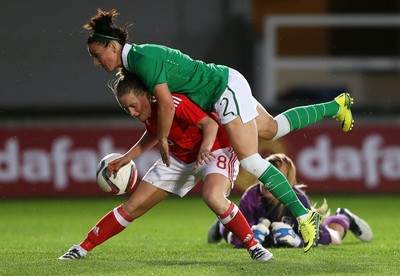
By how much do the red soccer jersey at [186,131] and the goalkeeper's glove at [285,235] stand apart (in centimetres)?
106

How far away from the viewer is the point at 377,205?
13.4m

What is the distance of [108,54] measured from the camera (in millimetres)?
7270

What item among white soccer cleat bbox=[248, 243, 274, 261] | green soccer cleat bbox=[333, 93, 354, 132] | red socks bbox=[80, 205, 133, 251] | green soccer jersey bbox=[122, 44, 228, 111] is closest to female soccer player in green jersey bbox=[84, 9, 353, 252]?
green soccer jersey bbox=[122, 44, 228, 111]

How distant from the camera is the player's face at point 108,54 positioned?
7273 mm

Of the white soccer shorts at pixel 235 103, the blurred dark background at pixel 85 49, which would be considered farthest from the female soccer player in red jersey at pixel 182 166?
the blurred dark background at pixel 85 49

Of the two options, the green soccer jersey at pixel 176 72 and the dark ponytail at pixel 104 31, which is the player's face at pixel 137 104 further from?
the dark ponytail at pixel 104 31

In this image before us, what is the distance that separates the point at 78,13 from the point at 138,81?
845cm

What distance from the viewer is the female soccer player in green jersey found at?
714 cm

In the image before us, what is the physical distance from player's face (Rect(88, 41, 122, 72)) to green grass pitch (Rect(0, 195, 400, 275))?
4.32 feet

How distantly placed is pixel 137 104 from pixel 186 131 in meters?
0.44

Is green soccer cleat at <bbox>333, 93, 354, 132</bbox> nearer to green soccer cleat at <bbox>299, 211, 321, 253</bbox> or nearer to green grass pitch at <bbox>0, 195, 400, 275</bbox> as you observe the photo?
green grass pitch at <bbox>0, 195, 400, 275</bbox>

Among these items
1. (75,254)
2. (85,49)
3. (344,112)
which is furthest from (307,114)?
(85,49)

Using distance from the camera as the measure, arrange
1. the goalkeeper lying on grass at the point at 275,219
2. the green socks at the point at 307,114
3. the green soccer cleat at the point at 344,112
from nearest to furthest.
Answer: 1. the green socks at the point at 307,114
2. the goalkeeper lying on grass at the point at 275,219
3. the green soccer cleat at the point at 344,112

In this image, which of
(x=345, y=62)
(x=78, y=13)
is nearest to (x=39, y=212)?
(x=78, y=13)
